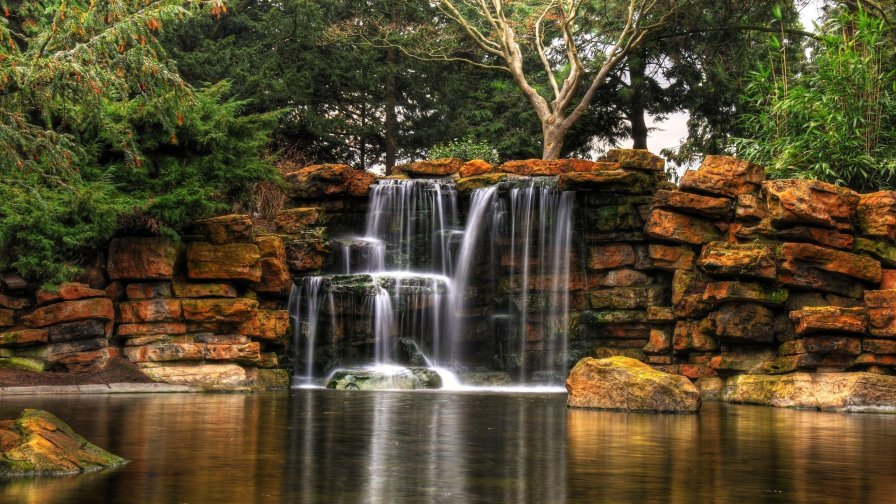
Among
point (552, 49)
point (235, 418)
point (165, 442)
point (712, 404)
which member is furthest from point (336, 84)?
point (165, 442)

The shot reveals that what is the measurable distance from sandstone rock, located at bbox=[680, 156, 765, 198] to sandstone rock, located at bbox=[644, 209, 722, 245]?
727mm

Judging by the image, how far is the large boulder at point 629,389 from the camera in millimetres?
14836

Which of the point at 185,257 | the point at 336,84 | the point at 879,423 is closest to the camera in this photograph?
the point at 879,423

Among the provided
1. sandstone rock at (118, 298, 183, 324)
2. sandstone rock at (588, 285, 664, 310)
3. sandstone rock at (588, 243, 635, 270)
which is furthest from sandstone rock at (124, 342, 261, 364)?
sandstone rock at (588, 243, 635, 270)

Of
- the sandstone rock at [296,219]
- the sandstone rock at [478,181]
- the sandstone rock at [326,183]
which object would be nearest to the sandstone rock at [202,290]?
the sandstone rock at [296,219]

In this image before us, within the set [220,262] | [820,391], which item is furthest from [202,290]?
[820,391]

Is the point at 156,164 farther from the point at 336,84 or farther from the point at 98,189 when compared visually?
the point at 336,84

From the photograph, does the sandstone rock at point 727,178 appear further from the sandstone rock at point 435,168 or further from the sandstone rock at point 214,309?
the sandstone rock at point 214,309

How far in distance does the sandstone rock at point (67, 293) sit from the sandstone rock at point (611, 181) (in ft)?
35.3

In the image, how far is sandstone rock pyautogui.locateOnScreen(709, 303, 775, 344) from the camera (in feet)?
63.9

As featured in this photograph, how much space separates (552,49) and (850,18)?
56.0 feet

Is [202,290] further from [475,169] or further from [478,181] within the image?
[475,169]

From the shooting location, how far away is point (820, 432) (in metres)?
12.3

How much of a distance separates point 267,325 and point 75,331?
12.7ft
